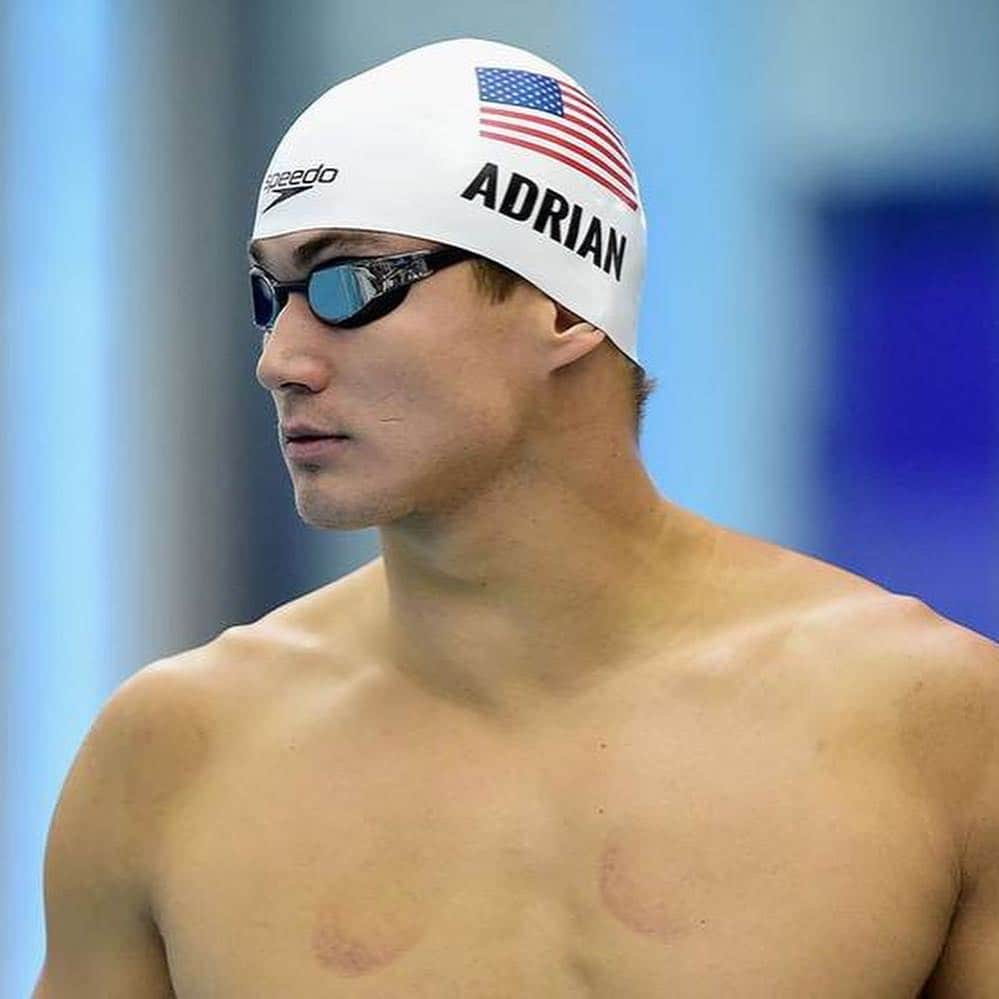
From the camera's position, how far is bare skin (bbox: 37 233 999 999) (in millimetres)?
1433

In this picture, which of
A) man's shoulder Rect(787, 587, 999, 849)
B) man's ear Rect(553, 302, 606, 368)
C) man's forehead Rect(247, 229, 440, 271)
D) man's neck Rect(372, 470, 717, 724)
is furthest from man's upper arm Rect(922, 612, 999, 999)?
man's forehead Rect(247, 229, 440, 271)

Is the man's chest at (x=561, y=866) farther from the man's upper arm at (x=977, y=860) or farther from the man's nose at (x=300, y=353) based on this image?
the man's nose at (x=300, y=353)

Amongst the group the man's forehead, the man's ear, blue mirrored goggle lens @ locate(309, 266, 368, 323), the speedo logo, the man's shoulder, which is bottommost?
the man's shoulder

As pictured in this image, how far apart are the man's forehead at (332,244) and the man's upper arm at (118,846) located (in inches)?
13.7

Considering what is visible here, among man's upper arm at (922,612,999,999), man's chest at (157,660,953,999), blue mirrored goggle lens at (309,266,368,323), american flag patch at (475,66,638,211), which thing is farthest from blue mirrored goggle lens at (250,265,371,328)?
man's upper arm at (922,612,999,999)

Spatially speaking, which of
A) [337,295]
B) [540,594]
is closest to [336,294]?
[337,295]

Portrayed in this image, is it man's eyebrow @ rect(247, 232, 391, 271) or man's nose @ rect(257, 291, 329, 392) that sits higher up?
man's eyebrow @ rect(247, 232, 391, 271)

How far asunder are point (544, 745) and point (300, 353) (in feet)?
1.06

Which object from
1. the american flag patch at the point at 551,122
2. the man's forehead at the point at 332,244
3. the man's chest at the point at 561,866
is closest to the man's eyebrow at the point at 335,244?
the man's forehead at the point at 332,244

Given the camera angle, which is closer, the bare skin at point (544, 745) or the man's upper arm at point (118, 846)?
the bare skin at point (544, 745)

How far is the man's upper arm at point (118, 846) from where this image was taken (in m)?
1.59

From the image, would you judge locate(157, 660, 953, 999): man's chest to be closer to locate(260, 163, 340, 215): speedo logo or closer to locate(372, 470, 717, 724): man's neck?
locate(372, 470, 717, 724): man's neck

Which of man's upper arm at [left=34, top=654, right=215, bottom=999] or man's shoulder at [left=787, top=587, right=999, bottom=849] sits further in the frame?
man's upper arm at [left=34, top=654, right=215, bottom=999]

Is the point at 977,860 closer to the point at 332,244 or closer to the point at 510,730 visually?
the point at 510,730
